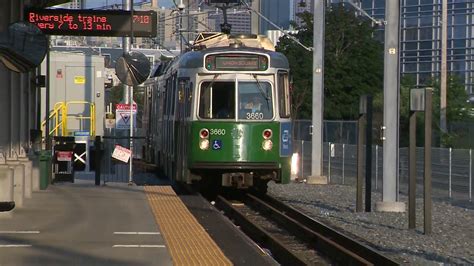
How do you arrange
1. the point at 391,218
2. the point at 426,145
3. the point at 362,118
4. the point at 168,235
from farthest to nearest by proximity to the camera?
the point at 362,118, the point at 391,218, the point at 426,145, the point at 168,235

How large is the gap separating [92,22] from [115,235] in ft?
26.4

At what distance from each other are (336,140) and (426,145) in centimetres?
2143

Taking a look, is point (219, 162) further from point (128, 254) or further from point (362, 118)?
point (128, 254)

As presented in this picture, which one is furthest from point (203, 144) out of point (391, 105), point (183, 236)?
point (183, 236)

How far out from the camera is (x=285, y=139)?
67.4ft

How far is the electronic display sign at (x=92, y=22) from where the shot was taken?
19547mm

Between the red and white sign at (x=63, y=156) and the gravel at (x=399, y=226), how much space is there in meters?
5.53

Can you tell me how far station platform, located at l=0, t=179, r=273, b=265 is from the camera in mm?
10570

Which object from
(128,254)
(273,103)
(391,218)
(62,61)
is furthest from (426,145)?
(62,61)

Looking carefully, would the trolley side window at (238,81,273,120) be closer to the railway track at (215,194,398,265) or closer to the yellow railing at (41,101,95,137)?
the railway track at (215,194,398,265)

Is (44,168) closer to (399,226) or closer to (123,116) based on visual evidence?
(399,226)

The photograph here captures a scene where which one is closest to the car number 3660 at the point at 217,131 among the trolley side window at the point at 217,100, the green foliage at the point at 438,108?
the trolley side window at the point at 217,100

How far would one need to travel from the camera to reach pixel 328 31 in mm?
50938

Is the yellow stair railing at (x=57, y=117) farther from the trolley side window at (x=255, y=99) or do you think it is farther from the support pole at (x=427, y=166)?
the support pole at (x=427, y=166)
